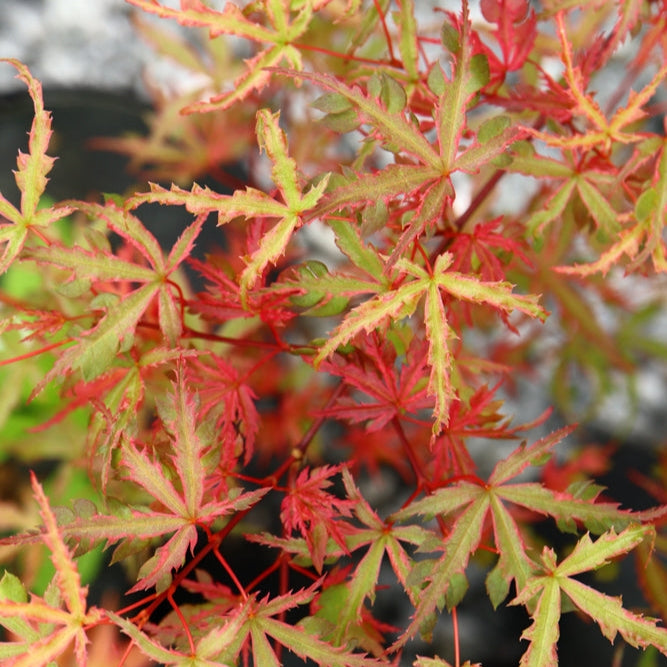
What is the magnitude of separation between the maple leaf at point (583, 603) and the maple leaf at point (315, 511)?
0.12m

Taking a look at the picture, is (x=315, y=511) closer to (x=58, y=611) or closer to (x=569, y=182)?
(x=58, y=611)

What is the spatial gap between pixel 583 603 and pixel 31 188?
1.41ft

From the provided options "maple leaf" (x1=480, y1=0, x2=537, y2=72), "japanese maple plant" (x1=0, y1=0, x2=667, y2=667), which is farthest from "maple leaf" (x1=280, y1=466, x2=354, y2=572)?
"maple leaf" (x1=480, y1=0, x2=537, y2=72)

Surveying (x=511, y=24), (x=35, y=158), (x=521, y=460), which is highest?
(x=511, y=24)

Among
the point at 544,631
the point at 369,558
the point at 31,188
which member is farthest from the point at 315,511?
the point at 31,188

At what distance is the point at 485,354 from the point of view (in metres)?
1.19

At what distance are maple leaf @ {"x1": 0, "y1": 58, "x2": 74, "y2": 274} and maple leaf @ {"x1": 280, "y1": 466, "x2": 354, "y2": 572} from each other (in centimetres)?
23

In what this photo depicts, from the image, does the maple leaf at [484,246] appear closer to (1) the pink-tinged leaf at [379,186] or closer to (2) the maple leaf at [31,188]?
(1) the pink-tinged leaf at [379,186]

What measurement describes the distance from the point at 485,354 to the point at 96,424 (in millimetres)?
842

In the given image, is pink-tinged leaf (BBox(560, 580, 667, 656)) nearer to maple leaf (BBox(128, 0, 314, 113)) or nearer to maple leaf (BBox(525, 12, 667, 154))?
maple leaf (BBox(525, 12, 667, 154))

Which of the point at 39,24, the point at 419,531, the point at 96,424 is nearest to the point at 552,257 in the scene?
the point at 419,531

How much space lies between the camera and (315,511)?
0.44 metres

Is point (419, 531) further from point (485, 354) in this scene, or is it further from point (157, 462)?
point (485, 354)

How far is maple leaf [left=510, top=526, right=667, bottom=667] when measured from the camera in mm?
400
